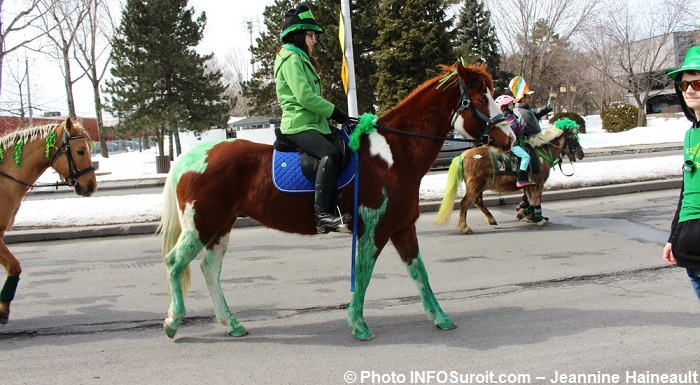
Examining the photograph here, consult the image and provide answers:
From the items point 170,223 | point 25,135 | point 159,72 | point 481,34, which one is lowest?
point 170,223

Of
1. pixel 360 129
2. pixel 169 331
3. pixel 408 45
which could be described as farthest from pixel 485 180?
pixel 408 45

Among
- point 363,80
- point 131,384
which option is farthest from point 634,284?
point 363,80

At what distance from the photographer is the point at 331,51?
100ft

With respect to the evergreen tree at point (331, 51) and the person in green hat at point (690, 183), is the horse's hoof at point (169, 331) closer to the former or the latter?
the person in green hat at point (690, 183)

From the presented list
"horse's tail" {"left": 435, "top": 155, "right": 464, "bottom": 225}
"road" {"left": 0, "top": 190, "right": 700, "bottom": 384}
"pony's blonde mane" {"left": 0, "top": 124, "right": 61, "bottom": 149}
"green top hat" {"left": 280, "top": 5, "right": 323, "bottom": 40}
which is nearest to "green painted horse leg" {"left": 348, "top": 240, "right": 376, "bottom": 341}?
"road" {"left": 0, "top": 190, "right": 700, "bottom": 384}

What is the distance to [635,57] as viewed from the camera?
40.7m

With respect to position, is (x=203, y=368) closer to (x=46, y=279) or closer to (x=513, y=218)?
(x=46, y=279)

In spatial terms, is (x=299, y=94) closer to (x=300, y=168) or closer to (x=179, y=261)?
(x=300, y=168)

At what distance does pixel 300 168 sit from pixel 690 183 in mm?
2944

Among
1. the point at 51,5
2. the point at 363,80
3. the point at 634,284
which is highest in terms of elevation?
the point at 51,5

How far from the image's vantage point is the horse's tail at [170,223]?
5.30 metres

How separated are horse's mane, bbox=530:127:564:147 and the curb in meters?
2.10

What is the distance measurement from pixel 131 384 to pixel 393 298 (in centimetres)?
287

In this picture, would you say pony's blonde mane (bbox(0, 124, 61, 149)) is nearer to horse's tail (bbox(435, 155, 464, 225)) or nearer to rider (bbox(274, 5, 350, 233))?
rider (bbox(274, 5, 350, 233))
